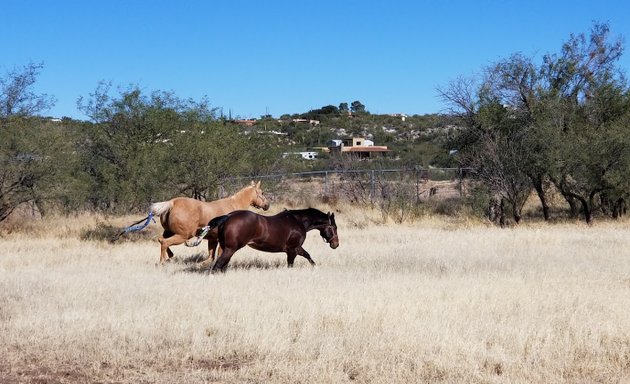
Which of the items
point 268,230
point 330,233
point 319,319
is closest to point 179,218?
point 268,230

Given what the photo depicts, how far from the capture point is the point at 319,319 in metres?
8.41

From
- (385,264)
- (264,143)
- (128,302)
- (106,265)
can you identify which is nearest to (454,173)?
(264,143)

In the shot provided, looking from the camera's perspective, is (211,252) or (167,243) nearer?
(211,252)

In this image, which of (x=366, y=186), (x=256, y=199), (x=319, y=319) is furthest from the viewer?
(x=366, y=186)

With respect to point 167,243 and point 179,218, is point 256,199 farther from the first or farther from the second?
point 167,243

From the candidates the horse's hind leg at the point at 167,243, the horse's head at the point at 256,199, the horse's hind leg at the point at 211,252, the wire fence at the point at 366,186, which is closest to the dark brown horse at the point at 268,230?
the horse's hind leg at the point at 211,252

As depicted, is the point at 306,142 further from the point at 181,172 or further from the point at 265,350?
the point at 265,350

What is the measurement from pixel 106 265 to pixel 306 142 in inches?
2043

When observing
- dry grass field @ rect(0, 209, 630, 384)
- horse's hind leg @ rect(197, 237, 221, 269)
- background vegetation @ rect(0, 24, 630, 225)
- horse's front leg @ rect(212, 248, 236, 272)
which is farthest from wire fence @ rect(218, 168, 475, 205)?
horse's front leg @ rect(212, 248, 236, 272)

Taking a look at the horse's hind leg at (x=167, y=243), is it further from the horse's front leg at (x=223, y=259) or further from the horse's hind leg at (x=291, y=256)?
the horse's hind leg at (x=291, y=256)

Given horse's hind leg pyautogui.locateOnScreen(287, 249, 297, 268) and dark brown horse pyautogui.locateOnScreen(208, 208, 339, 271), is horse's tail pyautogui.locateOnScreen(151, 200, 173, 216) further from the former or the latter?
horse's hind leg pyautogui.locateOnScreen(287, 249, 297, 268)

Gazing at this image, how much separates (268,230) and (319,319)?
14.6 feet

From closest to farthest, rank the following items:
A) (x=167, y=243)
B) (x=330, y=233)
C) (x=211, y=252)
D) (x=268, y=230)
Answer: (x=268, y=230) < (x=330, y=233) < (x=211, y=252) < (x=167, y=243)

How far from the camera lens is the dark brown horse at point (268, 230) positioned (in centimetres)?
1222
